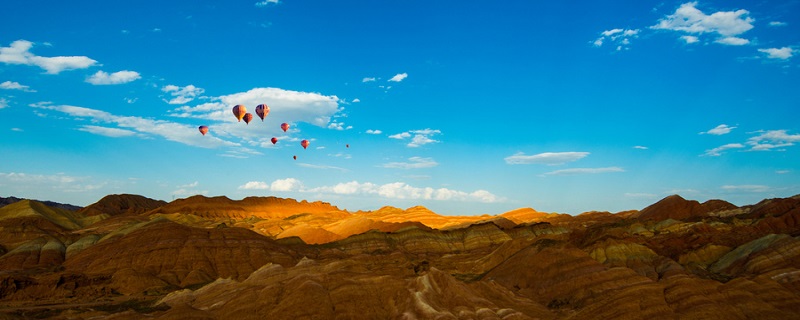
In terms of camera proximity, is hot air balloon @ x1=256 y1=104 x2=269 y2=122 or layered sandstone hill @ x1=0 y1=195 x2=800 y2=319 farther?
hot air balloon @ x1=256 y1=104 x2=269 y2=122

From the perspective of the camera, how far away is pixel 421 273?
48531 millimetres

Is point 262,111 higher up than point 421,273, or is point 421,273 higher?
point 262,111

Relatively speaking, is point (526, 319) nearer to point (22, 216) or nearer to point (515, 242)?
point (515, 242)

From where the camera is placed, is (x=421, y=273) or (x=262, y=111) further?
(x=262, y=111)

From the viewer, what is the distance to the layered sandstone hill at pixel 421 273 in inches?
1515

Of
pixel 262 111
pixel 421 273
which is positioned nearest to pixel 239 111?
pixel 262 111

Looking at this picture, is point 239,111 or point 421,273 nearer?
point 421,273

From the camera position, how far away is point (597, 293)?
4606 centimetres

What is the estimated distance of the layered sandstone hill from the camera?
38469 millimetres

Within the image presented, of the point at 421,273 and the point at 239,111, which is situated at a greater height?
the point at 239,111

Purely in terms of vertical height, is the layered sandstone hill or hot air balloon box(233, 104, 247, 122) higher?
hot air balloon box(233, 104, 247, 122)

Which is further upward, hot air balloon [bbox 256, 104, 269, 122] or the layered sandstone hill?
hot air balloon [bbox 256, 104, 269, 122]

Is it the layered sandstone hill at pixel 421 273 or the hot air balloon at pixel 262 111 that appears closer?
the layered sandstone hill at pixel 421 273

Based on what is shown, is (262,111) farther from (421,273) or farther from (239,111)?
(421,273)
